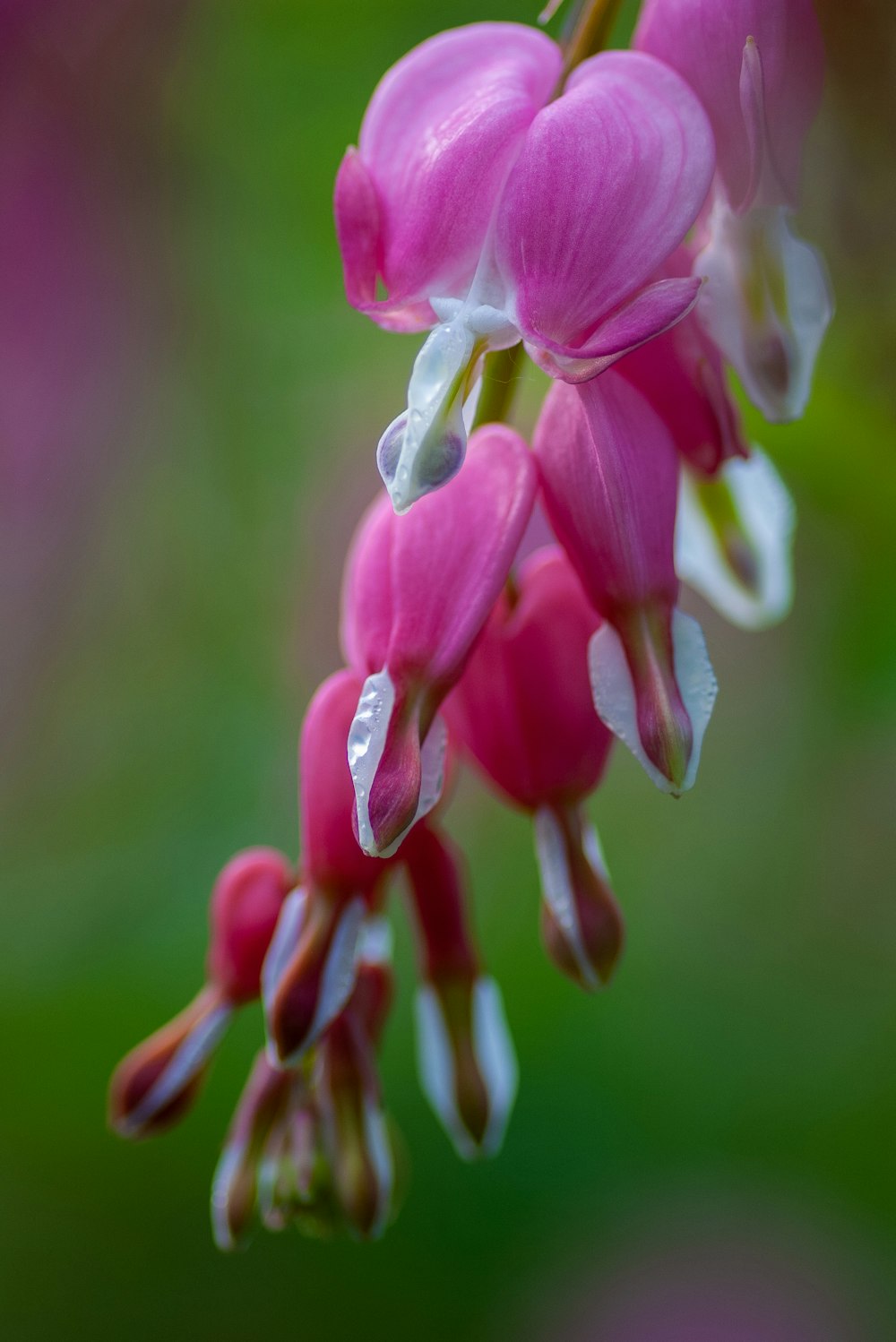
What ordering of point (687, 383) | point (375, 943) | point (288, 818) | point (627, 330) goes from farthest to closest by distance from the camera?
point (288, 818) → point (375, 943) → point (687, 383) → point (627, 330)

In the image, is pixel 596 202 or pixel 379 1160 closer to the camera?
pixel 596 202

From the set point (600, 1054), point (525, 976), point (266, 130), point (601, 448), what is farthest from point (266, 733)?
point (601, 448)

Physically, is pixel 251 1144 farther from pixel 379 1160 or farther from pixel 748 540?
pixel 748 540

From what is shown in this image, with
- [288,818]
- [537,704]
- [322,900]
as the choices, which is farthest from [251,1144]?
[288,818]

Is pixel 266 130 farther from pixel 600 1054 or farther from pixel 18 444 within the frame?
pixel 600 1054

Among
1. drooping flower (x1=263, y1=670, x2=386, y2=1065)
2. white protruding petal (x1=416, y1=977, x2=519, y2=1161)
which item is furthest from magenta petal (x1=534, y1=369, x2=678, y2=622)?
white protruding petal (x1=416, y1=977, x2=519, y2=1161)

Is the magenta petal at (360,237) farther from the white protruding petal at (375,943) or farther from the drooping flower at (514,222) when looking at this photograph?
the white protruding petal at (375,943)
